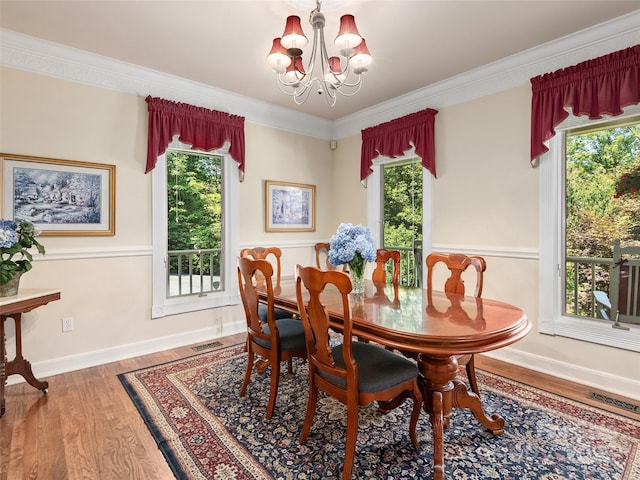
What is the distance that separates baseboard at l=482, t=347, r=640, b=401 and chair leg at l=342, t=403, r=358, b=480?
2240 millimetres

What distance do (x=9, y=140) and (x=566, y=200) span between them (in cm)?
468

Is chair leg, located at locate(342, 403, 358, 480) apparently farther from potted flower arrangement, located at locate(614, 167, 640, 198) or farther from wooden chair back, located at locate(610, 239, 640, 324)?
potted flower arrangement, located at locate(614, 167, 640, 198)

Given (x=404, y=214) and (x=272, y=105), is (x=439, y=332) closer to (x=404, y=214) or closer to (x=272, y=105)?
(x=404, y=214)

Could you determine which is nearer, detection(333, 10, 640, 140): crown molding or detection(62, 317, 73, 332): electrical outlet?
detection(333, 10, 640, 140): crown molding

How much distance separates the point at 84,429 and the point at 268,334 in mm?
1268

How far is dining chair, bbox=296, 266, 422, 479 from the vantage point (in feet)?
5.48

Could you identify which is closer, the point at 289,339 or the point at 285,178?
the point at 289,339

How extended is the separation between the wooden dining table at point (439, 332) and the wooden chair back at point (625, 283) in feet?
4.91

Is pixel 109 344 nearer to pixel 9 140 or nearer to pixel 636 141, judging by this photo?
pixel 9 140

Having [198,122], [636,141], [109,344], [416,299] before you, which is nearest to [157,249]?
[109,344]

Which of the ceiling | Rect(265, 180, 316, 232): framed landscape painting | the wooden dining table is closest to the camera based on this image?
the wooden dining table

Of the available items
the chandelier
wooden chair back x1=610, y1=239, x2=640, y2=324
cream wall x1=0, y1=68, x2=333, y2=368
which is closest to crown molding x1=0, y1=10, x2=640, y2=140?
cream wall x1=0, y1=68, x2=333, y2=368

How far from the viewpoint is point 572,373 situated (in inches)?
113

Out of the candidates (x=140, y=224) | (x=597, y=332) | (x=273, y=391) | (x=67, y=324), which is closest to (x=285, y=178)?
(x=140, y=224)
